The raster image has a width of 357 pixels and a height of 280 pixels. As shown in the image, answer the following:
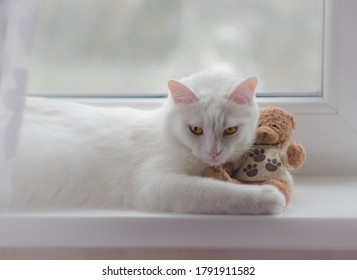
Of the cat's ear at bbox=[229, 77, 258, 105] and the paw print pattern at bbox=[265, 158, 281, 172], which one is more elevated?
the cat's ear at bbox=[229, 77, 258, 105]

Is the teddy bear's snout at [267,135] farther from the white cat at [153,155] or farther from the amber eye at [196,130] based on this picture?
the amber eye at [196,130]

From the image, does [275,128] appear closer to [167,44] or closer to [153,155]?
[153,155]

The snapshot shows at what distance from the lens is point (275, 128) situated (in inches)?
46.4

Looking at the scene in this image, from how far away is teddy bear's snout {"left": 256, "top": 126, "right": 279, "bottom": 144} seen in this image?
1161mm

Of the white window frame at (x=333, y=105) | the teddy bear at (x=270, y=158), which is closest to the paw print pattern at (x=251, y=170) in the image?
the teddy bear at (x=270, y=158)

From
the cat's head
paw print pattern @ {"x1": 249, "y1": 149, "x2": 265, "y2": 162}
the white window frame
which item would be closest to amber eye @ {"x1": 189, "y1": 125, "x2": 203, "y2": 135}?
the cat's head

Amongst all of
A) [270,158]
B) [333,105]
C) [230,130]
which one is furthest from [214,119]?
[333,105]

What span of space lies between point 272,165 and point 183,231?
9.8 inches

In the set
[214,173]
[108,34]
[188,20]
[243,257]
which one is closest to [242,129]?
[214,173]

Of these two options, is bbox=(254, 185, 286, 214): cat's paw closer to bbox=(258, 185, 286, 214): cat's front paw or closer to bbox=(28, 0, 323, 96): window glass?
bbox=(258, 185, 286, 214): cat's front paw

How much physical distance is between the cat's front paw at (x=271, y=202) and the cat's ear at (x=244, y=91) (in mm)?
210

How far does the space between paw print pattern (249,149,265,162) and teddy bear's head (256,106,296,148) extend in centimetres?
2

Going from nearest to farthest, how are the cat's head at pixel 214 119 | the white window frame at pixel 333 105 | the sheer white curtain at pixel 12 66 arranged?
the sheer white curtain at pixel 12 66 → the cat's head at pixel 214 119 → the white window frame at pixel 333 105

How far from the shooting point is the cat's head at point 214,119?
1112mm
